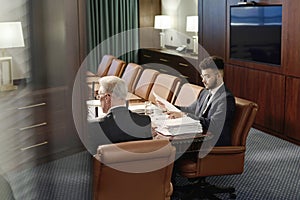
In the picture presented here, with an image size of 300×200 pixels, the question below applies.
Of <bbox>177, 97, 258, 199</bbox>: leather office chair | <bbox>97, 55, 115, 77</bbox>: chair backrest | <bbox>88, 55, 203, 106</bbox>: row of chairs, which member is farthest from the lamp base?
<bbox>97, 55, 115, 77</bbox>: chair backrest

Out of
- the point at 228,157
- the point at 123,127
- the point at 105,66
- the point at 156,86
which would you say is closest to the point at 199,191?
the point at 228,157

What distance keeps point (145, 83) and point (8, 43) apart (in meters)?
3.48

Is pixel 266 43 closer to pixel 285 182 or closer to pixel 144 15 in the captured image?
pixel 285 182

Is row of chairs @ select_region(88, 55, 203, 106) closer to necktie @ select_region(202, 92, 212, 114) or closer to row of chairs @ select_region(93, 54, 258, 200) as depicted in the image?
row of chairs @ select_region(93, 54, 258, 200)

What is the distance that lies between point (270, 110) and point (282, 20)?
970 mm

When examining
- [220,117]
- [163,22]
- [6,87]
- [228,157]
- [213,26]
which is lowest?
[228,157]

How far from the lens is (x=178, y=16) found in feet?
23.6

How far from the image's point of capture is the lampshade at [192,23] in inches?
248

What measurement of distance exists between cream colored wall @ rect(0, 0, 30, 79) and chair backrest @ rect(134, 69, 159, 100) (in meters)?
3.26

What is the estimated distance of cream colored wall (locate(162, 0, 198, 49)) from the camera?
22.2ft

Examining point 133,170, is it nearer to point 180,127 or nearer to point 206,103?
point 180,127

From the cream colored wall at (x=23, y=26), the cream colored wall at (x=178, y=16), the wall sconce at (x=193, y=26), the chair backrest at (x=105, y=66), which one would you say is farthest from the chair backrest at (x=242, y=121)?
the cream colored wall at (x=178, y=16)

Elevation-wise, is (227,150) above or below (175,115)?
below

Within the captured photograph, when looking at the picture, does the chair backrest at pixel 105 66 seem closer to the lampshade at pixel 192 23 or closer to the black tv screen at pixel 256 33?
the lampshade at pixel 192 23
